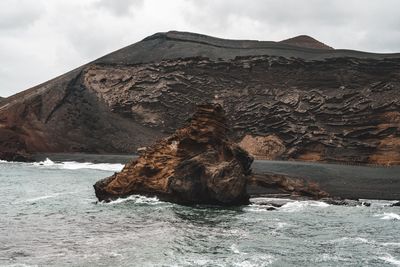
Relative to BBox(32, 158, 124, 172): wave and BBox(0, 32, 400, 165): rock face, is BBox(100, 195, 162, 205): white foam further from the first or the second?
BBox(0, 32, 400, 165): rock face

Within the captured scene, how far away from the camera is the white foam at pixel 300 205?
33.7 meters

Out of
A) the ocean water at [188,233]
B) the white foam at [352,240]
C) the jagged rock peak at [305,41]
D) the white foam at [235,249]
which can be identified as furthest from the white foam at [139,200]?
the jagged rock peak at [305,41]

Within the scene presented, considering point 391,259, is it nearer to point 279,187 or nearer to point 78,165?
point 279,187

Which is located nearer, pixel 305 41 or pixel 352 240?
pixel 352 240

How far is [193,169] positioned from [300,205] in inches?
325

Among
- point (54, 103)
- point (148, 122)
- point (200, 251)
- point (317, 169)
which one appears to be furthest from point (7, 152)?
point (200, 251)

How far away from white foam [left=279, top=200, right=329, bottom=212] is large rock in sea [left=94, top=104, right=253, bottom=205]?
115 inches

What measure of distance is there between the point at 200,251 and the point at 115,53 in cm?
9315

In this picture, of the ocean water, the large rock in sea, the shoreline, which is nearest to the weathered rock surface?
the shoreline

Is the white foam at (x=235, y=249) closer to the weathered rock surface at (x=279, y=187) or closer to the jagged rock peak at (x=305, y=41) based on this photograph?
the weathered rock surface at (x=279, y=187)

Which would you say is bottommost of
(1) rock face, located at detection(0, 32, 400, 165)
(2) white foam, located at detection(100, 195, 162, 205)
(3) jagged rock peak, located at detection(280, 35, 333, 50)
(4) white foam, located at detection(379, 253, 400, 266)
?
(4) white foam, located at detection(379, 253, 400, 266)

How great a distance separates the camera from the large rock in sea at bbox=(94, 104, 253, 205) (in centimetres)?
3344

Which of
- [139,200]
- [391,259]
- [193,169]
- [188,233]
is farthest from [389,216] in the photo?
[139,200]

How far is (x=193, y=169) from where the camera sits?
33625 mm
